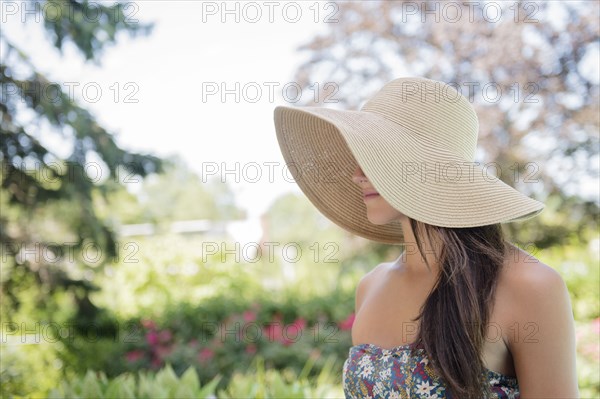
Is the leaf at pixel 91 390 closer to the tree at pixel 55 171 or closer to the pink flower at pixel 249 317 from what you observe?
the tree at pixel 55 171

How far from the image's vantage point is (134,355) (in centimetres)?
625

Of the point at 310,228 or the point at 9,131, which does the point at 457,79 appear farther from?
the point at 310,228

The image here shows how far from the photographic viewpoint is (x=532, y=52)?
951cm

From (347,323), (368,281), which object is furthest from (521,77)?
(368,281)

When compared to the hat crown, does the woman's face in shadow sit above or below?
below

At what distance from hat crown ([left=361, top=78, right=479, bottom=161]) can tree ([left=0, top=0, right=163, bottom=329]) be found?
4.01 m

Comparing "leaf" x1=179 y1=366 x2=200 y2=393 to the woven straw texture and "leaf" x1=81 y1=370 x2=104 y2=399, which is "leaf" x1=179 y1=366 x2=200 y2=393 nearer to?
"leaf" x1=81 y1=370 x2=104 y2=399

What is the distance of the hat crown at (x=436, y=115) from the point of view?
6.12 feet

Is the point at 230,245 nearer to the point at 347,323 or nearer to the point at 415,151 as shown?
the point at 347,323

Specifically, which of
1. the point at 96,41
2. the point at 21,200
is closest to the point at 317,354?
the point at 21,200

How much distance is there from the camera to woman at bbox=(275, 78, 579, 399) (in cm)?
155

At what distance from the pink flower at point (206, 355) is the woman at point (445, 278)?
3.82m

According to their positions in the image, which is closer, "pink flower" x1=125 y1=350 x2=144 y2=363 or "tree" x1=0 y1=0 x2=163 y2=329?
"tree" x1=0 y1=0 x2=163 y2=329

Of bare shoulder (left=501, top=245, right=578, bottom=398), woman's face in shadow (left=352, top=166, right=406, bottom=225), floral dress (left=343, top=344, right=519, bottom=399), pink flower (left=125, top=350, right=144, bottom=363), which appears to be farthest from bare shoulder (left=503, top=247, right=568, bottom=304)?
pink flower (left=125, top=350, right=144, bottom=363)
